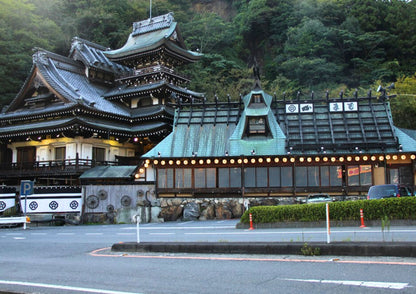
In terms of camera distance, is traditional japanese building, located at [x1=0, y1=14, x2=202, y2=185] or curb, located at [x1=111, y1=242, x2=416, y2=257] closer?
curb, located at [x1=111, y1=242, x2=416, y2=257]

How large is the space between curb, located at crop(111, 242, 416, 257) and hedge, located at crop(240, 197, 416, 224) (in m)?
7.29

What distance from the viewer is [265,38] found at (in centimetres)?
7769

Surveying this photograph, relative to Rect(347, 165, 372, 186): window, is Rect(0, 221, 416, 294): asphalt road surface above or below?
below

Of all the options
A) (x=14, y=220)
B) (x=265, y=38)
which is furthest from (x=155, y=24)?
(x=265, y=38)

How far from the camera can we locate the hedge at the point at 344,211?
16.8 metres

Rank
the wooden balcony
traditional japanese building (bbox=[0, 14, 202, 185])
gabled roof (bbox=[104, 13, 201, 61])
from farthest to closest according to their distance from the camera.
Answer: gabled roof (bbox=[104, 13, 201, 61]) → traditional japanese building (bbox=[0, 14, 202, 185]) → the wooden balcony

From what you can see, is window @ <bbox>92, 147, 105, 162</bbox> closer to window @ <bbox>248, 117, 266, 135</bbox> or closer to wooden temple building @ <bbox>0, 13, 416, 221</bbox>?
wooden temple building @ <bbox>0, 13, 416, 221</bbox>

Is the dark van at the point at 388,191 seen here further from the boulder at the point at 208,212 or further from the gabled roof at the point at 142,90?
the gabled roof at the point at 142,90

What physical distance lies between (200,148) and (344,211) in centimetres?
1549

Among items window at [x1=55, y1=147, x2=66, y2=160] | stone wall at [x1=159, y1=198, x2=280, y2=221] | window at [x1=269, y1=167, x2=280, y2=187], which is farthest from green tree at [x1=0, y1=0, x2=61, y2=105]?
window at [x1=269, y1=167, x2=280, y2=187]

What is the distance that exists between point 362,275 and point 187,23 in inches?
2714

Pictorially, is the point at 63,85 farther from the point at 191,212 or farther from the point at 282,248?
the point at 282,248

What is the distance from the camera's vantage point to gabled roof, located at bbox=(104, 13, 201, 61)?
44625 mm

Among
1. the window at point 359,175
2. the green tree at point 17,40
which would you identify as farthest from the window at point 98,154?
the window at point 359,175
